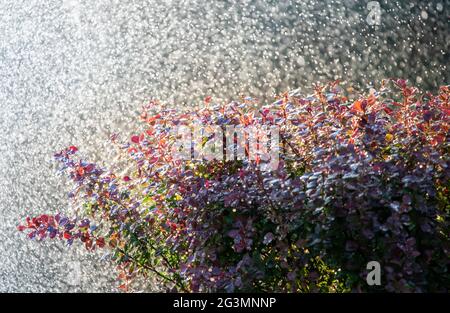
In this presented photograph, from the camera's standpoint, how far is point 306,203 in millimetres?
2229

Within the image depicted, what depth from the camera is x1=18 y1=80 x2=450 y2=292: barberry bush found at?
2086mm

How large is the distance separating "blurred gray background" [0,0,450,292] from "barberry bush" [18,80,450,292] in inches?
51.3

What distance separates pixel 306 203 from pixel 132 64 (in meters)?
2.28

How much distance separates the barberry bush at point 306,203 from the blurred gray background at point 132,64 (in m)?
1.30

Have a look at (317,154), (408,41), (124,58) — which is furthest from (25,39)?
(317,154)

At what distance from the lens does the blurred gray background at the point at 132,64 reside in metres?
3.79

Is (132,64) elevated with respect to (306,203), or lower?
elevated

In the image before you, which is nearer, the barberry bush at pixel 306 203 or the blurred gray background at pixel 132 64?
the barberry bush at pixel 306 203

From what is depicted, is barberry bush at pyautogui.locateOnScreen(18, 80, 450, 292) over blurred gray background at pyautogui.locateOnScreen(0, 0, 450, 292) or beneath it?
beneath

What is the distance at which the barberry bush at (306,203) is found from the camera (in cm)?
209

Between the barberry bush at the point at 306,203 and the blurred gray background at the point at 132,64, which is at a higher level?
the blurred gray background at the point at 132,64

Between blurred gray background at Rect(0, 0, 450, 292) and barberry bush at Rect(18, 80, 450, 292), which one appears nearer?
barberry bush at Rect(18, 80, 450, 292)

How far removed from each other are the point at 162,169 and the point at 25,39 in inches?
119
